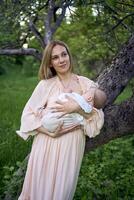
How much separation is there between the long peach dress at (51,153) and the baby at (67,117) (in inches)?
3.4

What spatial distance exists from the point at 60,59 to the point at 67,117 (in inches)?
20.5

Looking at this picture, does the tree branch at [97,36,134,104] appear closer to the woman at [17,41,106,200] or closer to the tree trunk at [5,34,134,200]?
the tree trunk at [5,34,134,200]

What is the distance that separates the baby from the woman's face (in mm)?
245

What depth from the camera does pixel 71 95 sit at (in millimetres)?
4574

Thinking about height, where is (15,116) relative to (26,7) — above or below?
below

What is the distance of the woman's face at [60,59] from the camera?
15.3 feet

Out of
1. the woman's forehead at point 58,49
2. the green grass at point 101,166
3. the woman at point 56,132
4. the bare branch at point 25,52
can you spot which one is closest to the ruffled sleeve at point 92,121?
the woman at point 56,132

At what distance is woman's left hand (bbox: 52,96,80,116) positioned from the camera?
452 cm

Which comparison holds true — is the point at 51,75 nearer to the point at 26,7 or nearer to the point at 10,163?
the point at 26,7

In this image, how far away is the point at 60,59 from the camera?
4656 mm

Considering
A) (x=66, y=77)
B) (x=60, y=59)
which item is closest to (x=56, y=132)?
(x=66, y=77)

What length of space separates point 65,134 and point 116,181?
268cm

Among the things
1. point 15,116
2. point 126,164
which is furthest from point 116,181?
point 15,116

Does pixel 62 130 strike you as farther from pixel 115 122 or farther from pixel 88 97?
pixel 115 122
